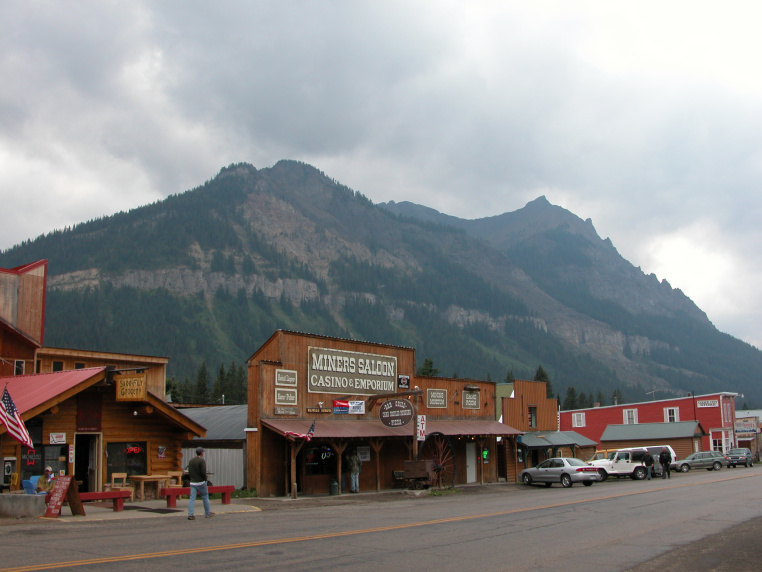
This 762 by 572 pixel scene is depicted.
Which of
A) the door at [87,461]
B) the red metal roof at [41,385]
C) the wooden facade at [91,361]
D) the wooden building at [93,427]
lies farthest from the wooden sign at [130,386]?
the wooden facade at [91,361]

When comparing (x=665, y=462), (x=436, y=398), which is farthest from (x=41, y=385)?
(x=665, y=462)

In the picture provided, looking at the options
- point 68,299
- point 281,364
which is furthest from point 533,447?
point 68,299

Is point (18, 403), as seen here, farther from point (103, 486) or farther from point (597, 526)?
point (597, 526)

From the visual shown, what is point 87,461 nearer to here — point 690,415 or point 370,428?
point 370,428

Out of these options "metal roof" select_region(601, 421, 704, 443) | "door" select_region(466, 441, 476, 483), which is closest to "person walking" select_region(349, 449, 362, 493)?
"door" select_region(466, 441, 476, 483)

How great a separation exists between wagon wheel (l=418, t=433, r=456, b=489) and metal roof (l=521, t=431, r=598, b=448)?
319 inches

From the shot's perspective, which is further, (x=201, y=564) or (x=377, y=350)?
(x=377, y=350)

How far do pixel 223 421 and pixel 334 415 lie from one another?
18.8ft

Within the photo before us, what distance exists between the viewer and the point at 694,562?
37.8 feet

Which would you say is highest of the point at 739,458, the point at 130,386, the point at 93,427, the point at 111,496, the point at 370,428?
the point at 130,386

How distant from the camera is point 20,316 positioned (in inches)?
1082

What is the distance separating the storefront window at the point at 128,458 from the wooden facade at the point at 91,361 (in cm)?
765

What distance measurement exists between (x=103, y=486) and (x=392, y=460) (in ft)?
48.8

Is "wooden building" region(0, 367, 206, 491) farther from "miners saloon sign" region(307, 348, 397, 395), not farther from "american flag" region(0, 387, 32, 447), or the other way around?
"miners saloon sign" region(307, 348, 397, 395)
